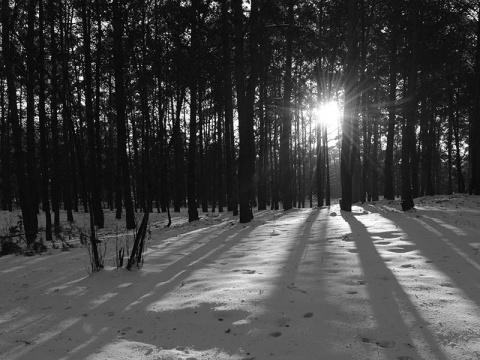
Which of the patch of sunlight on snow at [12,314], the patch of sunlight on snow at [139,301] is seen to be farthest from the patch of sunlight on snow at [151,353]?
the patch of sunlight on snow at [12,314]

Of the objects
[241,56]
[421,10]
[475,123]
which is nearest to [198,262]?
[241,56]

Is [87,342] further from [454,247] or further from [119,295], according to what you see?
[454,247]

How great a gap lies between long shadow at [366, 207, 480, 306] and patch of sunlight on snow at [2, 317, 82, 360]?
12.7 feet

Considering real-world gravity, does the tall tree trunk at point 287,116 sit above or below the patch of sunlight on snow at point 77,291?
above

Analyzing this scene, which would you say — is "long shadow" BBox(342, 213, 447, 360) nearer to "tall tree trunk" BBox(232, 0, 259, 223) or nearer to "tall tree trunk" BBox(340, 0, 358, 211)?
"tall tree trunk" BBox(232, 0, 259, 223)

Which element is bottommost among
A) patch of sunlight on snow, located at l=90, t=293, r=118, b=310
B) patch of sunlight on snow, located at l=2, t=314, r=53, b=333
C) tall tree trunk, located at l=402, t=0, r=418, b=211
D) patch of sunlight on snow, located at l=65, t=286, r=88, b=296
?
patch of sunlight on snow, located at l=2, t=314, r=53, b=333

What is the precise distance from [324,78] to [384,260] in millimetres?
17987

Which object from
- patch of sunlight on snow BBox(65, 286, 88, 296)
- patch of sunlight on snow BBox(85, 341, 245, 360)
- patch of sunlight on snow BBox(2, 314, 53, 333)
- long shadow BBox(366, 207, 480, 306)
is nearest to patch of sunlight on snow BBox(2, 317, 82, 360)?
patch of sunlight on snow BBox(2, 314, 53, 333)

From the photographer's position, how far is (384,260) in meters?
4.97

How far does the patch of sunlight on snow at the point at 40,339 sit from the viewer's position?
2.78 m

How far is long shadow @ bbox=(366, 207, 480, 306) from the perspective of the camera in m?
3.87

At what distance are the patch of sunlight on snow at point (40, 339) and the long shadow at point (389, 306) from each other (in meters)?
2.68

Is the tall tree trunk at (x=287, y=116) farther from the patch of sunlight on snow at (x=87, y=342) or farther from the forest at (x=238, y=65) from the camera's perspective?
the patch of sunlight on snow at (x=87, y=342)

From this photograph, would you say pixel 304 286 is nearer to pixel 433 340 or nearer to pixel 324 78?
pixel 433 340
